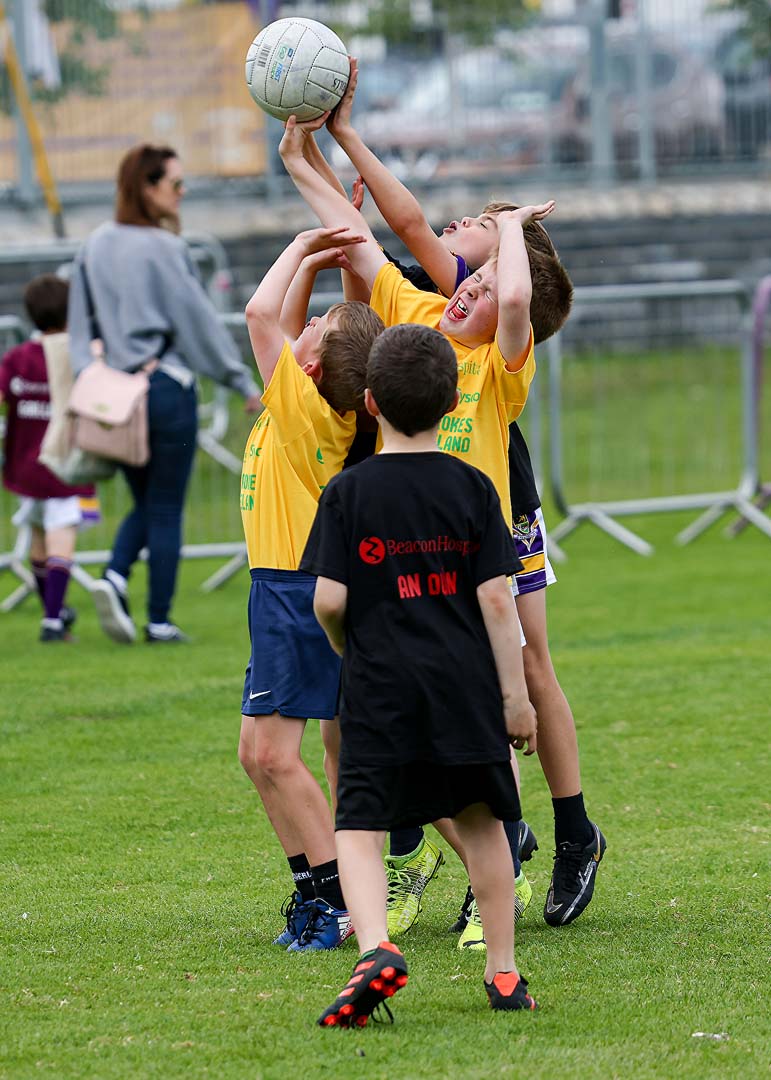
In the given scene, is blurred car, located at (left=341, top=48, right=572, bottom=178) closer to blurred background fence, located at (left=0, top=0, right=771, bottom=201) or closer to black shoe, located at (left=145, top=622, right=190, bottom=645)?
blurred background fence, located at (left=0, top=0, right=771, bottom=201)

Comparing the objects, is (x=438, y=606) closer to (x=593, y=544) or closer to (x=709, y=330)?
(x=593, y=544)

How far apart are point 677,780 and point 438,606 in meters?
2.46

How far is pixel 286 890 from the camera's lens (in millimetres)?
4652

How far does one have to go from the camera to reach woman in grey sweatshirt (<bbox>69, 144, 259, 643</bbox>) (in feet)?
27.2

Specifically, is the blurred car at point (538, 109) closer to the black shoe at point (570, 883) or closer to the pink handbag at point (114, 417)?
the pink handbag at point (114, 417)

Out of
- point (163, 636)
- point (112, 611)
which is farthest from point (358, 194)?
point (163, 636)

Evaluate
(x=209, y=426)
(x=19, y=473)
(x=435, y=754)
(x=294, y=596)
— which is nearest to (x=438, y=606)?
(x=435, y=754)

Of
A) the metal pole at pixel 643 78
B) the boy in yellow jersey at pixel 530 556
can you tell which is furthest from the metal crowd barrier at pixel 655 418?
the boy in yellow jersey at pixel 530 556

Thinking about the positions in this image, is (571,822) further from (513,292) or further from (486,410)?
(513,292)

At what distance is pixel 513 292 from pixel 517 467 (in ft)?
1.93

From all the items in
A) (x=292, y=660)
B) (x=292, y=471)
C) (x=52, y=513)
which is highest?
(x=292, y=471)

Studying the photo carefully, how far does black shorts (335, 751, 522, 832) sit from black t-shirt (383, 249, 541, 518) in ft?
3.35

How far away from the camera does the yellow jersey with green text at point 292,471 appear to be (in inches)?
161

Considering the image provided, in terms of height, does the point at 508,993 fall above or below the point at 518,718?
below
